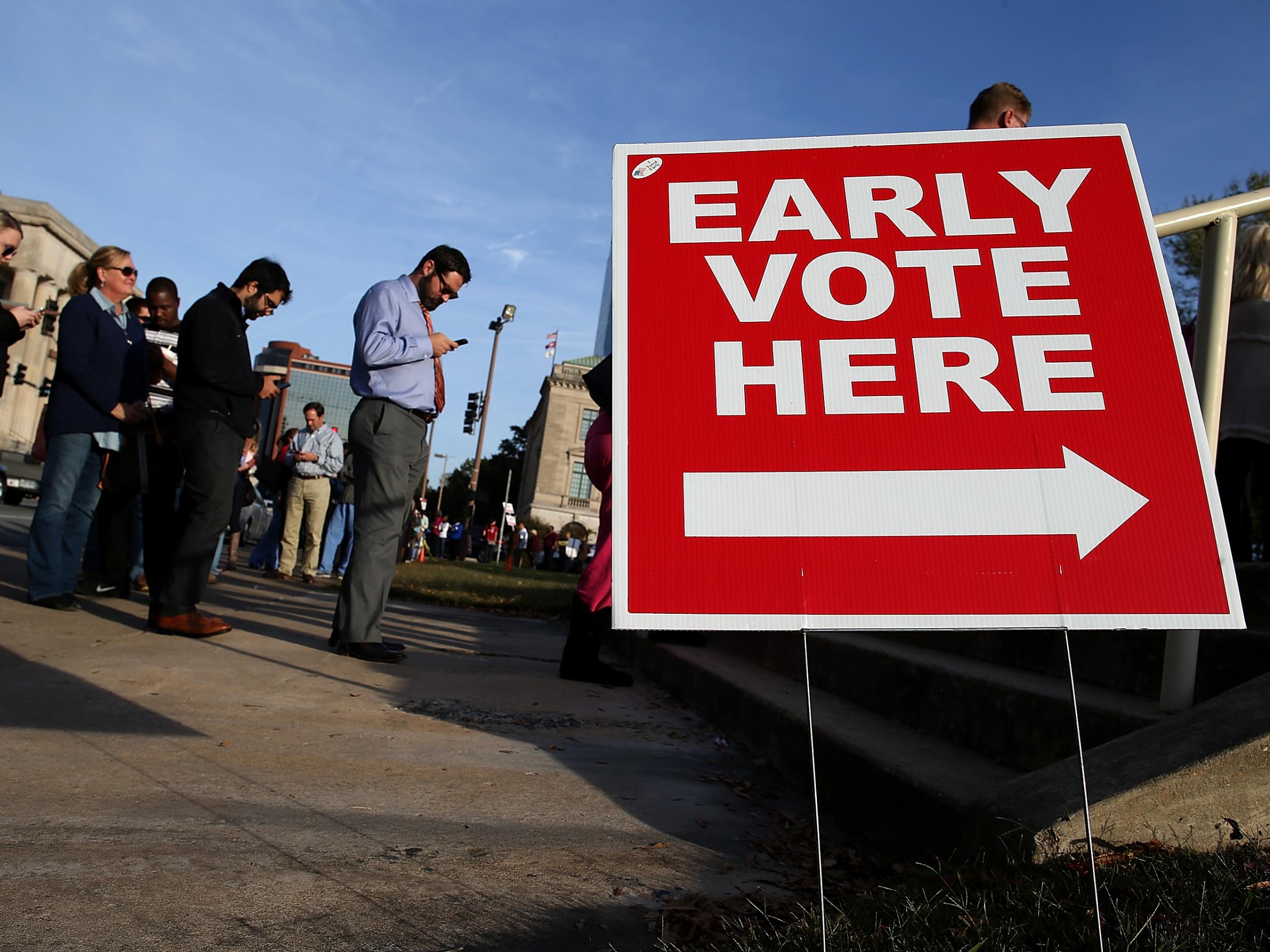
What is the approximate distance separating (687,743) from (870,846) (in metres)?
1.17

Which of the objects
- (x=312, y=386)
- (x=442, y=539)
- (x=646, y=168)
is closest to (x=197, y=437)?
(x=646, y=168)

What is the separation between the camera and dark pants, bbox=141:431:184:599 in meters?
5.59

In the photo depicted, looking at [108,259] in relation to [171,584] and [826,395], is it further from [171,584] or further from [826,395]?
[826,395]

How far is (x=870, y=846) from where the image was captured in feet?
7.29

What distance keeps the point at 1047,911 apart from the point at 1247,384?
10.5 feet

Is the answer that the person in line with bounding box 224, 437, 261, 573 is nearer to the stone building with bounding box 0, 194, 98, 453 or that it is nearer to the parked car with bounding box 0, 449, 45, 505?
the parked car with bounding box 0, 449, 45, 505

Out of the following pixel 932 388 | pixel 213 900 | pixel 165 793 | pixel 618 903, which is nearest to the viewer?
pixel 213 900

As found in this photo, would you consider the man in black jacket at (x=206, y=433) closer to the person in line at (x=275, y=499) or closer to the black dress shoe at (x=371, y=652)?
the black dress shoe at (x=371, y=652)

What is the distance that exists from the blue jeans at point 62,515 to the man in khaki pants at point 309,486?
4.08 meters

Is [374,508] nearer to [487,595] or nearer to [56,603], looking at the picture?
[56,603]

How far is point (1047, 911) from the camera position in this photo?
151 cm

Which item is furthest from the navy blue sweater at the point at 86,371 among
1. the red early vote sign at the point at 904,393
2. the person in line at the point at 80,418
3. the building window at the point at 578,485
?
the building window at the point at 578,485

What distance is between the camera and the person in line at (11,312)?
14.8 ft

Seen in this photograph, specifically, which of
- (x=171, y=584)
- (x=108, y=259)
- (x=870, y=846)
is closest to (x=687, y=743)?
(x=870, y=846)
